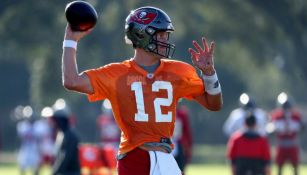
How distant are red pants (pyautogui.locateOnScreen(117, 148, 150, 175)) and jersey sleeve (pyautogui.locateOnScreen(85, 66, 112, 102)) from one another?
1.47 feet

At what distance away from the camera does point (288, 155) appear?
71.0 feet

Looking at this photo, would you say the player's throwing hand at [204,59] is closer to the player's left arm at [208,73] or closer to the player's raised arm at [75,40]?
the player's left arm at [208,73]

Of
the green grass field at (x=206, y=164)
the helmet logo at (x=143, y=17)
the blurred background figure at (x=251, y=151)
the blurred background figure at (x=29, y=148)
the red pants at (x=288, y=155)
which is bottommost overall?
the green grass field at (x=206, y=164)

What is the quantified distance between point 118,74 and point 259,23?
3109cm

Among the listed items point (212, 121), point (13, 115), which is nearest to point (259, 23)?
point (212, 121)

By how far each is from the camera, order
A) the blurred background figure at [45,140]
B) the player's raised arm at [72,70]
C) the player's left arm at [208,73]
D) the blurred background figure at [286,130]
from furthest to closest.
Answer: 1. the blurred background figure at [45,140]
2. the blurred background figure at [286,130]
3. the player's left arm at [208,73]
4. the player's raised arm at [72,70]

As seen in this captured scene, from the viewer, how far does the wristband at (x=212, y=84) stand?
7.19 metres

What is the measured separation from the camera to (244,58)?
152ft

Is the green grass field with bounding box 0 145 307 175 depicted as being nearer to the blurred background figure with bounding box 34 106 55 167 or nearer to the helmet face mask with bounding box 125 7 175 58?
the blurred background figure with bounding box 34 106 55 167

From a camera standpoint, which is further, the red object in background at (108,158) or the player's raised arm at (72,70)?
the red object in background at (108,158)

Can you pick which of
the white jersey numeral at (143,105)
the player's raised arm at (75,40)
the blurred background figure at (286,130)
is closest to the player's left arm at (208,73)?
the white jersey numeral at (143,105)

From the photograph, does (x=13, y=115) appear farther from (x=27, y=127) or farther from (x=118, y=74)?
(x=118, y=74)

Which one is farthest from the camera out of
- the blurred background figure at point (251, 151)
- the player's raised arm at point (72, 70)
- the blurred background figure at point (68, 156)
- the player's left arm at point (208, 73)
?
the blurred background figure at point (251, 151)

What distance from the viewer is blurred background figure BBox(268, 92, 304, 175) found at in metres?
21.3
